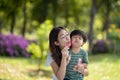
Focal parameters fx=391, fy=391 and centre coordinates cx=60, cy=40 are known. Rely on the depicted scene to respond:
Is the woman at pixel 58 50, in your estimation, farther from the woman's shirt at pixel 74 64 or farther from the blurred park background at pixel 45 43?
the blurred park background at pixel 45 43

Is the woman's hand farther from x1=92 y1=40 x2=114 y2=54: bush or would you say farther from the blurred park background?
x1=92 y1=40 x2=114 y2=54: bush

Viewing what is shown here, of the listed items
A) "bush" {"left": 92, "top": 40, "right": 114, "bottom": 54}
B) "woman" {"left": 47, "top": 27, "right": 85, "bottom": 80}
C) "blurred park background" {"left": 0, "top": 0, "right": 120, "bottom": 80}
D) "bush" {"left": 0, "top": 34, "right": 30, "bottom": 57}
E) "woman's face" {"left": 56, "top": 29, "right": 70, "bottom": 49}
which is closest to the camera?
"woman" {"left": 47, "top": 27, "right": 85, "bottom": 80}

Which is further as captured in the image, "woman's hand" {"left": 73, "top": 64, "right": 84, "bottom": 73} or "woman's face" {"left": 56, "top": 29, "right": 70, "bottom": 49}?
"woman's hand" {"left": 73, "top": 64, "right": 84, "bottom": 73}

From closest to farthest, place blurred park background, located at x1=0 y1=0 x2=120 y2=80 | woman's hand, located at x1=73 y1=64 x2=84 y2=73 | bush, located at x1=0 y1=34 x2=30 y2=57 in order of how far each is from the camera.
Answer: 1. woman's hand, located at x1=73 y1=64 x2=84 y2=73
2. blurred park background, located at x1=0 y1=0 x2=120 y2=80
3. bush, located at x1=0 y1=34 x2=30 y2=57

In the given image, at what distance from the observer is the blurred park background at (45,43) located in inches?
586

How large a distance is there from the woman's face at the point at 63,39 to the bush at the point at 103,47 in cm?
1999

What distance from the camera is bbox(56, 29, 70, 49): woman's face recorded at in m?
6.50

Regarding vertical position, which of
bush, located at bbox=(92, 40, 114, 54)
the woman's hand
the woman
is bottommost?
bush, located at bbox=(92, 40, 114, 54)

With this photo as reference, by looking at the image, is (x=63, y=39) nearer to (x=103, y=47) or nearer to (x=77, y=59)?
(x=77, y=59)

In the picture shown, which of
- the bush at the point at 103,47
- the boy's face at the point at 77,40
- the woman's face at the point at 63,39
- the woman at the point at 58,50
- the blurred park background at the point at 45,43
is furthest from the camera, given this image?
the bush at the point at 103,47

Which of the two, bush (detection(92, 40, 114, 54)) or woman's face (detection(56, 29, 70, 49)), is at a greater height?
woman's face (detection(56, 29, 70, 49))

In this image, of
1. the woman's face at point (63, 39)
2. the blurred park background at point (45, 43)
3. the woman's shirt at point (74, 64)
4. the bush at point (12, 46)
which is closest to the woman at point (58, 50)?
the woman's face at point (63, 39)

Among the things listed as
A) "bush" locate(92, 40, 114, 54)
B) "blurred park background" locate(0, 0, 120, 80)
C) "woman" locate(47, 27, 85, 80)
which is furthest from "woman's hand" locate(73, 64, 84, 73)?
"bush" locate(92, 40, 114, 54)

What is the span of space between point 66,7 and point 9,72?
27994 mm
